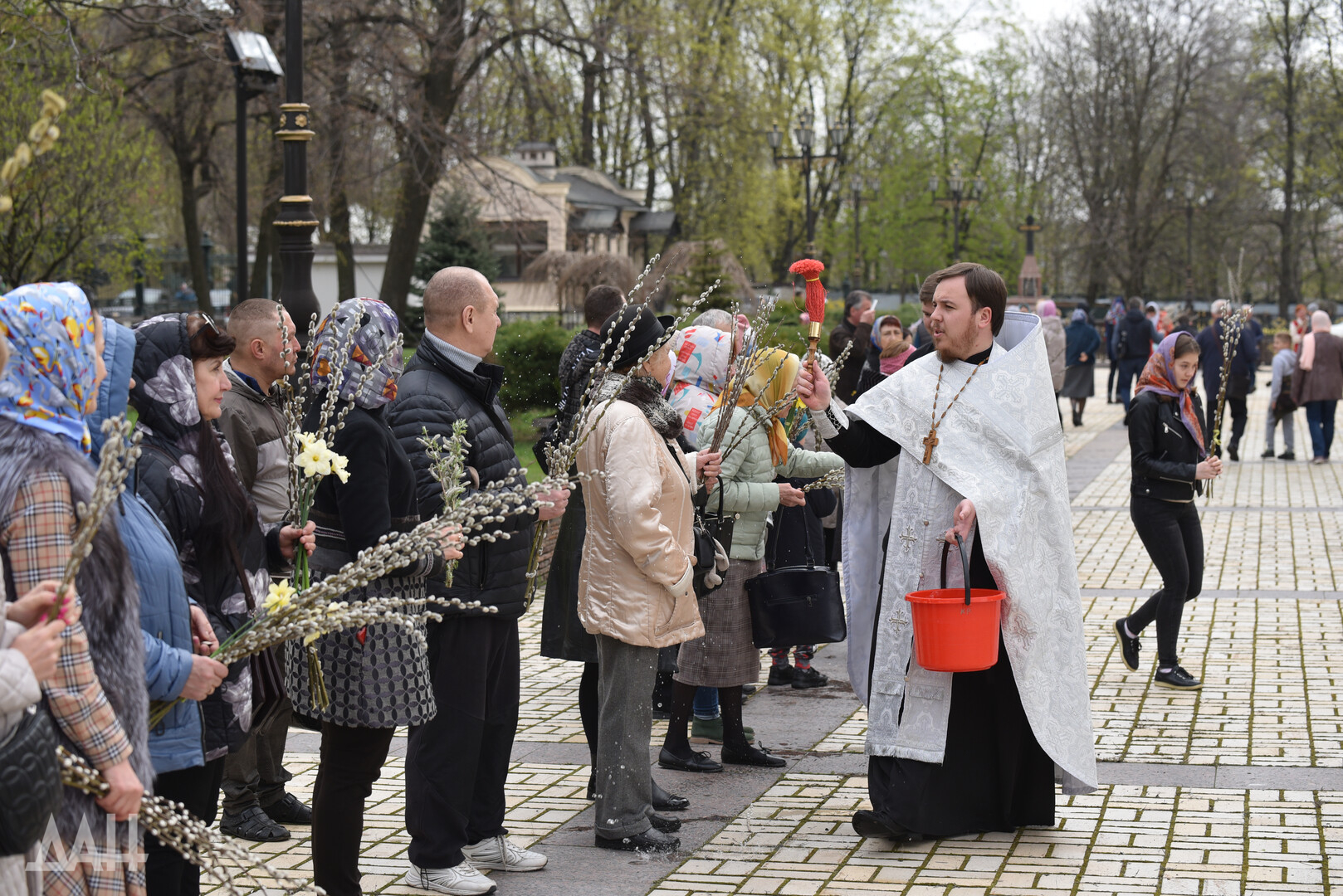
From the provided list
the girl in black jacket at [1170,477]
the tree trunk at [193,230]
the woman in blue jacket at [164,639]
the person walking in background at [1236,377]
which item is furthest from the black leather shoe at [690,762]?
the tree trunk at [193,230]

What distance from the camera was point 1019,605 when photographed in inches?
207

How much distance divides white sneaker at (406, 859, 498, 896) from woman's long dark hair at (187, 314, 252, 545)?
1516 mm

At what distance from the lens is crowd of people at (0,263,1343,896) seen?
2.77 meters

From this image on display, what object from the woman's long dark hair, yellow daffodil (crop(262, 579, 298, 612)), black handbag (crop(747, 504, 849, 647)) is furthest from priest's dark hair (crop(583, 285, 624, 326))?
yellow daffodil (crop(262, 579, 298, 612))

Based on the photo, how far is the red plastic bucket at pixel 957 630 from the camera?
487cm

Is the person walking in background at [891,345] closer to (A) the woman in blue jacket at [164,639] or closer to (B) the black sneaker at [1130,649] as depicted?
(B) the black sneaker at [1130,649]

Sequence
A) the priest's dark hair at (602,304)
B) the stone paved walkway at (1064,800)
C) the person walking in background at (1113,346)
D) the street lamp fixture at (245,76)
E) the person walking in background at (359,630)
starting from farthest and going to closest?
the person walking in background at (1113,346) → the street lamp fixture at (245,76) → the priest's dark hair at (602,304) → the stone paved walkway at (1064,800) → the person walking in background at (359,630)

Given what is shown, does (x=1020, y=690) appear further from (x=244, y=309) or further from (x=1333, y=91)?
(x=1333, y=91)

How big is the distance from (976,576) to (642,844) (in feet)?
4.96

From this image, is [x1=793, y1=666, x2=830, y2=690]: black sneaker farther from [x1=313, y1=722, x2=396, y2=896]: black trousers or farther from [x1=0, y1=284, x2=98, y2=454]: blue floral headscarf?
[x1=0, y1=284, x2=98, y2=454]: blue floral headscarf

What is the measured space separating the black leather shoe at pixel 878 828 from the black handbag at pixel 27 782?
326 centimetres

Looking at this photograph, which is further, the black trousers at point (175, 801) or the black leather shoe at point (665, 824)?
the black leather shoe at point (665, 824)

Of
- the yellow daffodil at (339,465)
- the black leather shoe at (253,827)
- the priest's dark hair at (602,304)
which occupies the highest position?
the priest's dark hair at (602,304)

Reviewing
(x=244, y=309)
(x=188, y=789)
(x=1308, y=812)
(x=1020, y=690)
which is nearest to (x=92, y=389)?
(x=188, y=789)
